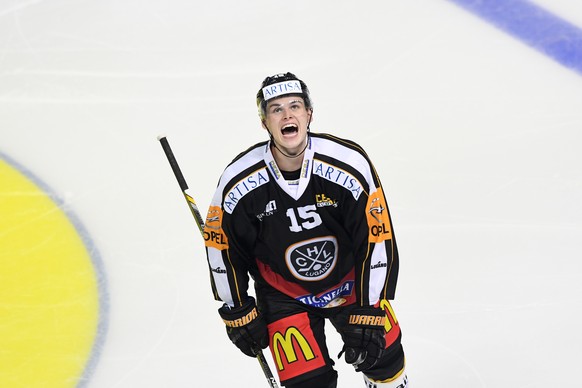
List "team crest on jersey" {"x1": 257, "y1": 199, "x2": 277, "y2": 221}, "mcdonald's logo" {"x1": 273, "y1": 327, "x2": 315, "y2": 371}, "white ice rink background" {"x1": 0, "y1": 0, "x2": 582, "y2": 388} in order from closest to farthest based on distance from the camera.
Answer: "team crest on jersey" {"x1": 257, "y1": 199, "x2": 277, "y2": 221}, "mcdonald's logo" {"x1": 273, "y1": 327, "x2": 315, "y2": 371}, "white ice rink background" {"x1": 0, "y1": 0, "x2": 582, "y2": 388}

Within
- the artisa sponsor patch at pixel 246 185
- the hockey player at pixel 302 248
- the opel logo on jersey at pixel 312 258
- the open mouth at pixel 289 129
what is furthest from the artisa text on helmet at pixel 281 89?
the opel logo on jersey at pixel 312 258

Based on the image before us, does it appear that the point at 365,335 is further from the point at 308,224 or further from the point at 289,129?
the point at 289,129

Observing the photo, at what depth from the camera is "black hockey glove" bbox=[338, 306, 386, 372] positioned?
361cm

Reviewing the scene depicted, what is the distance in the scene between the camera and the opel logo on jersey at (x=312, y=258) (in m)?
3.61

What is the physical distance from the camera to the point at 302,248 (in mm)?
3607

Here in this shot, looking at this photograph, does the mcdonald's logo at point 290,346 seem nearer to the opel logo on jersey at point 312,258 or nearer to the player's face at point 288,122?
the opel logo on jersey at point 312,258

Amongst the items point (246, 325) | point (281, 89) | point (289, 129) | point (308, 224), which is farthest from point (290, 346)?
point (281, 89)

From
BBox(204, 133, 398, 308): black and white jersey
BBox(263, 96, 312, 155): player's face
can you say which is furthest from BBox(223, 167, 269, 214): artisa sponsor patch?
BBox(263, 96, 312, 155): player's face

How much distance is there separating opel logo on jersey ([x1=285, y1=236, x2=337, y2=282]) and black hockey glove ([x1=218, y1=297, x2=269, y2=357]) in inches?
8.3

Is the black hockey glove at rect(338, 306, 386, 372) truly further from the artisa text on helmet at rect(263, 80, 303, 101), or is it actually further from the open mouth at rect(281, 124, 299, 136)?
the artisa text on helmet at rect(263, 80, 303, 101)

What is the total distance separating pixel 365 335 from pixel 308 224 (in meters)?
0.45

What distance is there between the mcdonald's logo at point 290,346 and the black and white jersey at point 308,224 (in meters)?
0.16
